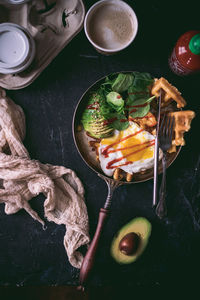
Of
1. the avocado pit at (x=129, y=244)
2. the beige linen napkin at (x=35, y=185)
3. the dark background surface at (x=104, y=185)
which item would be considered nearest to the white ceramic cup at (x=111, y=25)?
the dark background surface at (x=104, y=185)

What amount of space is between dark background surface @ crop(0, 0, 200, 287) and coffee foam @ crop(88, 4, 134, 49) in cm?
11

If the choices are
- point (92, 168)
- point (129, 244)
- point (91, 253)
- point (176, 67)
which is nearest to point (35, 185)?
point (92, 168)

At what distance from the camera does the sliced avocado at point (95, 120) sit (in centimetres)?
117

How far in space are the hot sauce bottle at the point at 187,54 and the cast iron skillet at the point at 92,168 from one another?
1.13 ft

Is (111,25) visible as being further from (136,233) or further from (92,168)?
(136,233)

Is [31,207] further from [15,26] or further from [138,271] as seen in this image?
[15,26]

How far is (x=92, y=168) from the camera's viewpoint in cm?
120

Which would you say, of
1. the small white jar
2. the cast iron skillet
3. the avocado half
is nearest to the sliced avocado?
the cast iron skillet

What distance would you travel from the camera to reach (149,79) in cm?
118

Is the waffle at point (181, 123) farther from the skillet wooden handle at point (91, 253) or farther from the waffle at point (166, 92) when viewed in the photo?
the skillet wooden handle at point (91, 253)

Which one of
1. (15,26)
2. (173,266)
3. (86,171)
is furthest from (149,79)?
(173,266)

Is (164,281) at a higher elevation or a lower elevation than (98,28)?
lower

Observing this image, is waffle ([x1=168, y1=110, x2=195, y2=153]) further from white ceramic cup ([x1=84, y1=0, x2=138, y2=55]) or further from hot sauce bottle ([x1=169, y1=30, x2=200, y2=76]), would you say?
white ceramic cup ([x1=84, y1=0, x2=138, y2=55])

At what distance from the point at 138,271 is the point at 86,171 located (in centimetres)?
55
